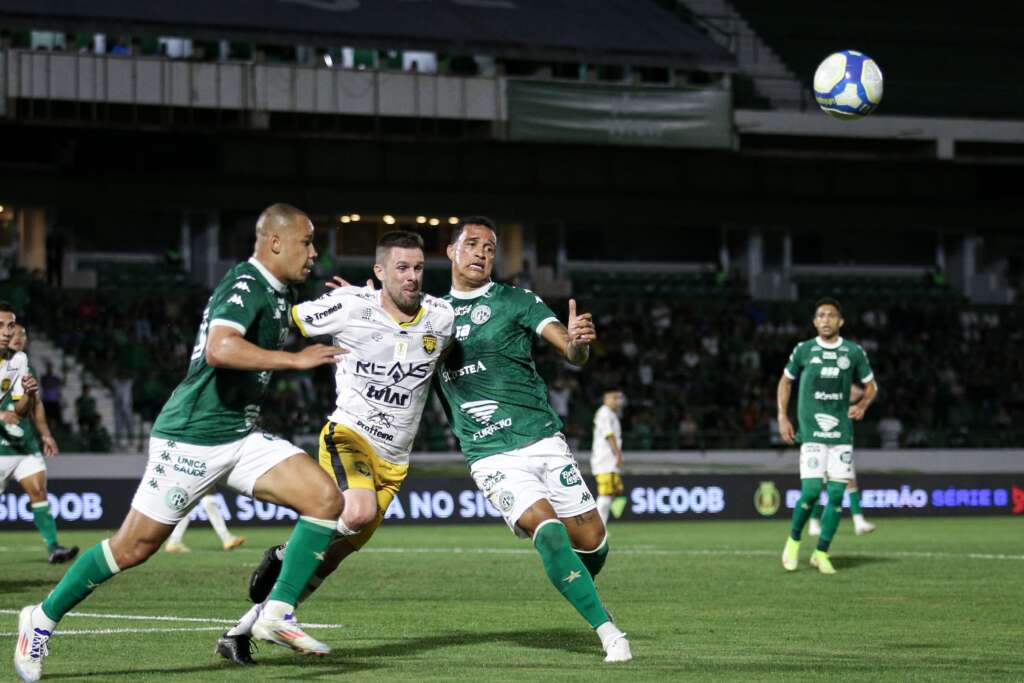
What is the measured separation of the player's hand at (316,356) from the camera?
7.66 metres

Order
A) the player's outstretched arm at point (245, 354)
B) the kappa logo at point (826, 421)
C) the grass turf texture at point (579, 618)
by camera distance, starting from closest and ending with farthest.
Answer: the player's outstretched arm at point (245, 354), the grass turf texture at point (579, 618), the kappa logo at point (826, 421)

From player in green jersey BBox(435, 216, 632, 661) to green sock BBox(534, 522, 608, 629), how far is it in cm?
23

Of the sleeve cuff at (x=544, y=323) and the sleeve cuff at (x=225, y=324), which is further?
the sleeve cuff at (x=544, y=323)

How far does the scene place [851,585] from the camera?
564 inches

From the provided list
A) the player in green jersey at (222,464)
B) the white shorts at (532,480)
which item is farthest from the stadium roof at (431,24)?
the player in green jersey at (222,464)

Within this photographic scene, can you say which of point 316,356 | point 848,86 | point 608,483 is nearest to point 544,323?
point 316,356

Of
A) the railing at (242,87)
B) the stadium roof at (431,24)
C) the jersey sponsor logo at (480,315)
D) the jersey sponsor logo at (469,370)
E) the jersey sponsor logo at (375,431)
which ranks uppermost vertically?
the stadium roof at (431,24)

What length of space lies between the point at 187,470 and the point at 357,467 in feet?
4.45

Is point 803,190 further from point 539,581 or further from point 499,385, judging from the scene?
point 499,385

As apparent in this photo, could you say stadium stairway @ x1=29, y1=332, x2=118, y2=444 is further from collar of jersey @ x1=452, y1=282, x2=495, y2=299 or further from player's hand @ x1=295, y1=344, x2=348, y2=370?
player's hand @ x1=295, y1=344, x2=348, y2=370

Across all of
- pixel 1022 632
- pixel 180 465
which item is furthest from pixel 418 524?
pixel 180 465

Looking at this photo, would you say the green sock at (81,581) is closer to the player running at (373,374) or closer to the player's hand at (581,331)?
the player running at (373,374)

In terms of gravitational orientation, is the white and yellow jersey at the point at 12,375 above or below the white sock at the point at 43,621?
above

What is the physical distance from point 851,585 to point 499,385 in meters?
6.04
